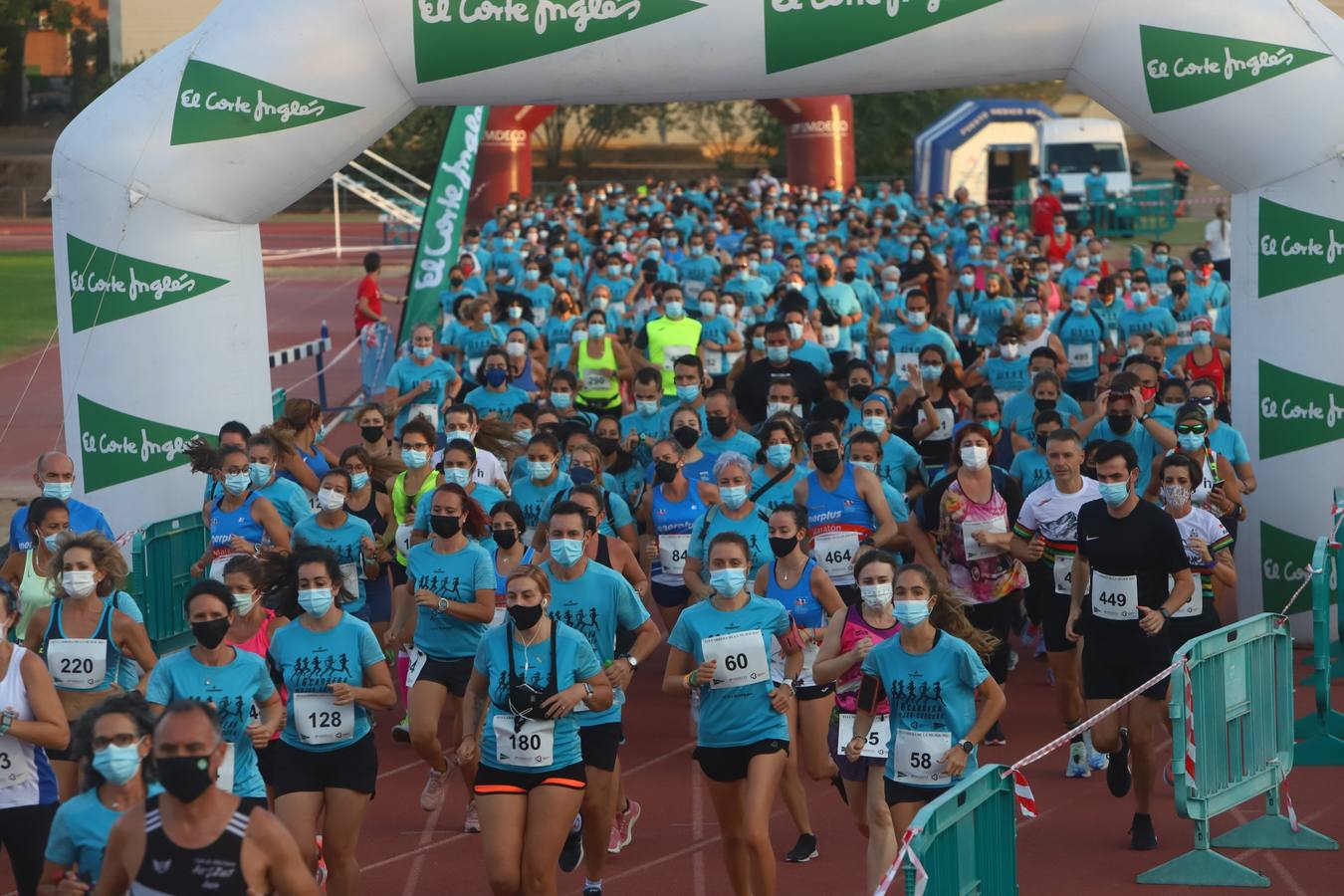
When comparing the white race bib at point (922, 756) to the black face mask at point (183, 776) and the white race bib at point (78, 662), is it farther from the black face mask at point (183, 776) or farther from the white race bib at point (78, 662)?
the white race bib at point (78, 662)

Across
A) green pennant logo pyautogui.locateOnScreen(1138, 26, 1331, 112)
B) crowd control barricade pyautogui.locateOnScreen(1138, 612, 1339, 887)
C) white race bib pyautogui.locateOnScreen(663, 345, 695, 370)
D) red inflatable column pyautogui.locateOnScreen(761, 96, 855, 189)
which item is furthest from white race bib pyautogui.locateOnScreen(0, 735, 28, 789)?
red inflatable column pyautogui.locateOnScreen(761, 96, 855, 189)

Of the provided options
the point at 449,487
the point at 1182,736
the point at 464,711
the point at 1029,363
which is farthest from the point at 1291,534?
the point at 464,711

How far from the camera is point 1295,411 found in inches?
460

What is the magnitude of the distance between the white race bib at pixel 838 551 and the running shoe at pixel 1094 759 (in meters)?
1.38

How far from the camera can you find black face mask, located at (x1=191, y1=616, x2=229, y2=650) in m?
7.02

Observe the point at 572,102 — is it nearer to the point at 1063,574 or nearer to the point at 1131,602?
the point at 1063,574

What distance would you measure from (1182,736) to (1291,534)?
464 cm

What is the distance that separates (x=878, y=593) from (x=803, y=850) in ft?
5.32

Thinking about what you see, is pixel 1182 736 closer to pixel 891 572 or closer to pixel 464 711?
pixel 891 572

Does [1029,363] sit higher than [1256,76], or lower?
lower

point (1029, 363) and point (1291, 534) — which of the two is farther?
point (1029, 363)

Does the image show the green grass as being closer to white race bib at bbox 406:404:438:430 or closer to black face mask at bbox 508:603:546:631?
white race bib at bbox 406:404:438:430

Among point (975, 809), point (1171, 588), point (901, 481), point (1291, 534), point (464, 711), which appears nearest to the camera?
point (975, 809)

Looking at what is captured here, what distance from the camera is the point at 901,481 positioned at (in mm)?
11062
